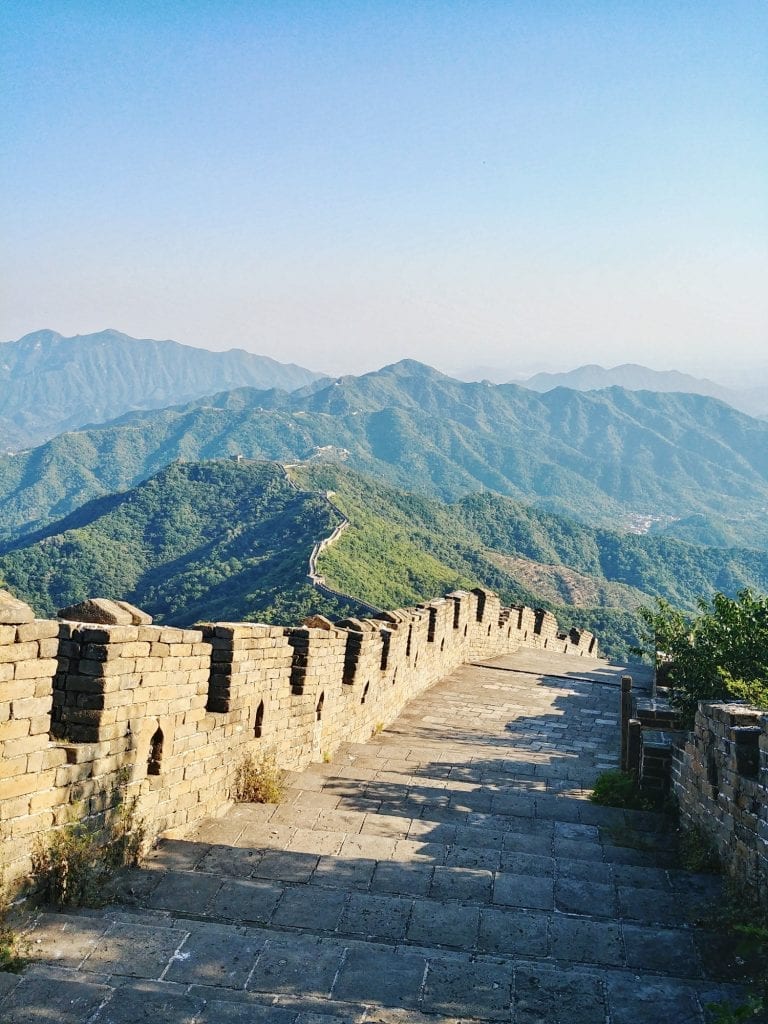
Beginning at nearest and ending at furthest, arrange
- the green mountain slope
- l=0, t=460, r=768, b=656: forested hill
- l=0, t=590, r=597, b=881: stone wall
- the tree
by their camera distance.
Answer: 1. l=0, t=590, r=597, b=881: stone wall
2. the tree
3. the green mountain slope
4. l=0, t=460, r=768, b=656: forested hill

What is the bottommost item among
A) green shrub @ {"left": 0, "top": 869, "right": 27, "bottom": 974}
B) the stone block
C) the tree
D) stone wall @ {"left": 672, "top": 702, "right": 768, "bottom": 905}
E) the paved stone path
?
the paved stone path

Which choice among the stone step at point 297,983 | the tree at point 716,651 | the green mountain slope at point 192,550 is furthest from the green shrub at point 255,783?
the green mountain slope at point 192,550

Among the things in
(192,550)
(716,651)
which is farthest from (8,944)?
(192,550)

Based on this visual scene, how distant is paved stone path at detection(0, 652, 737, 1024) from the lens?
3.58 metres

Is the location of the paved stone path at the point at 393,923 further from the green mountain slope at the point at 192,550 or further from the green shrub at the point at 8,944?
Result: the green mountain slope at the point at 192,550

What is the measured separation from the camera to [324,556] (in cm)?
7044

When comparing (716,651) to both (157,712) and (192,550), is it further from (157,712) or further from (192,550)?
(192,550)

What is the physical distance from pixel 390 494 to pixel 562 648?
88.5 metres

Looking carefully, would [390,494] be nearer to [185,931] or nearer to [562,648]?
[562,648]

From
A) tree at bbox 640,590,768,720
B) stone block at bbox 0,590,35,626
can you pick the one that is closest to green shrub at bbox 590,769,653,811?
tree at bbox 640,590,768,720

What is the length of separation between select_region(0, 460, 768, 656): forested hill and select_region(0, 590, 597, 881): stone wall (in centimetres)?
4137

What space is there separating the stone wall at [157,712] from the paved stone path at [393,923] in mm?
414

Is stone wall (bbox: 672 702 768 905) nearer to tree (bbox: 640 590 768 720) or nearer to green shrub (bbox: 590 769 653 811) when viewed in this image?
green shrub (bbox: 590 769 653 811)

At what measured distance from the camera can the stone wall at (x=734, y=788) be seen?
15.6ft
